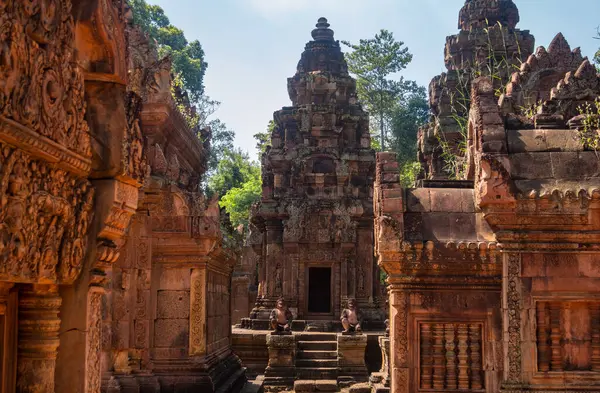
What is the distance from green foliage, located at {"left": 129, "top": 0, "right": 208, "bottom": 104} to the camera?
1559 inches

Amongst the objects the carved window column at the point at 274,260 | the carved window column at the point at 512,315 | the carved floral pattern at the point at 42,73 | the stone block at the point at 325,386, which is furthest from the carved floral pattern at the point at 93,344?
the carved window column at the point at 274,260

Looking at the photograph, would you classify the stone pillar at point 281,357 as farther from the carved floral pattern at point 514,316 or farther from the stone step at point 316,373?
the carved floral pattern at point 514,316

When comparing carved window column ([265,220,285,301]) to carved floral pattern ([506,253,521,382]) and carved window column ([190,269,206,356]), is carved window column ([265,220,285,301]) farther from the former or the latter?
carved floral pattern ([506,253,521,382])

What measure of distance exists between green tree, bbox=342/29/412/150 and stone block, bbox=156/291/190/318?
36.5 metres

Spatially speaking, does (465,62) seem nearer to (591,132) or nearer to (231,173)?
(591,132)

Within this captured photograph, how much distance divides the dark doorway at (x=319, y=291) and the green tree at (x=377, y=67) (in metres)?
20.6

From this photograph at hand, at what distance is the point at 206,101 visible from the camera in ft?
144

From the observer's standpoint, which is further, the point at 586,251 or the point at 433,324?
the point at 433,324

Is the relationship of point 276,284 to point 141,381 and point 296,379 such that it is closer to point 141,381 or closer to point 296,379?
point 296,379

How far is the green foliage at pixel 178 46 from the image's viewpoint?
39594 mm

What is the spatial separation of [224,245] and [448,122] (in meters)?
10.7

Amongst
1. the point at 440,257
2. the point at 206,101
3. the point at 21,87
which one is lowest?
the point at 440,257

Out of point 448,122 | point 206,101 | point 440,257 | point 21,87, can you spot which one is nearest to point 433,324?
point 440,257

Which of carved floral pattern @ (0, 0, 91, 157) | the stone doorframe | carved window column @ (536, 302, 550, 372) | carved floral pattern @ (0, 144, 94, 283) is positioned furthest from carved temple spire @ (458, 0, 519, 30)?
carved floral pattern @ (0, 144, 94, 283)
